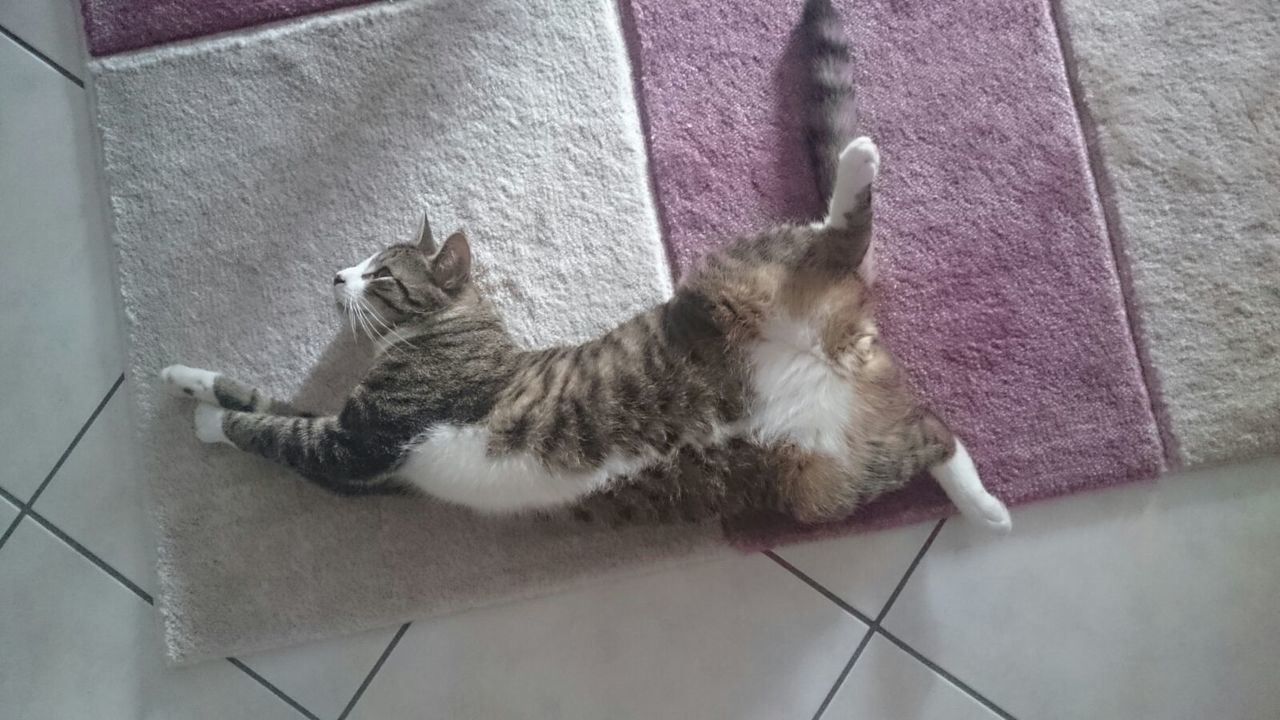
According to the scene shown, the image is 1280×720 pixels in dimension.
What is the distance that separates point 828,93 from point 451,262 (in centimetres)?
62

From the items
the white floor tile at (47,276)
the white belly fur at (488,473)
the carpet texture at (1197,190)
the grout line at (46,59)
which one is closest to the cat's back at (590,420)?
the white belly fur at (488,473)

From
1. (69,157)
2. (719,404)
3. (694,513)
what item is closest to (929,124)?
(719,404)

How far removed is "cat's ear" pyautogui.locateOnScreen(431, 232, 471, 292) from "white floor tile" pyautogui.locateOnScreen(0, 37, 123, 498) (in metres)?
0.58

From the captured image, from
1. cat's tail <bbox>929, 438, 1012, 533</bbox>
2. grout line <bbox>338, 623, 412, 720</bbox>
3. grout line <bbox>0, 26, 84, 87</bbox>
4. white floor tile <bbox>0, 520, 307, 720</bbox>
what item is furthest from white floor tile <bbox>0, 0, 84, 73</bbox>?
cat's tail <bbox>929, 438, 1012, 533</bbox>

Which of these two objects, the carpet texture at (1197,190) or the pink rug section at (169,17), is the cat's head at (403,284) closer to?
the pink rug section at (169,17)

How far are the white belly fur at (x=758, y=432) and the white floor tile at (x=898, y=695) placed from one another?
386mm

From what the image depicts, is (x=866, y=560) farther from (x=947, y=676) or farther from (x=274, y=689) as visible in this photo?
(x=274, y=689)

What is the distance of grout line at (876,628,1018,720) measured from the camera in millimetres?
1269

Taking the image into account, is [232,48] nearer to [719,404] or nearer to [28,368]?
[28,368]

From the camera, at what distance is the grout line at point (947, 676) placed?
1269 mm

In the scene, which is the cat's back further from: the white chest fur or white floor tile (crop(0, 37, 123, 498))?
white floor tile (crop(0, 37, 123, 498))

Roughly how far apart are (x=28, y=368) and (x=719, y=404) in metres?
1.13

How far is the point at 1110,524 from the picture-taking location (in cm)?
128

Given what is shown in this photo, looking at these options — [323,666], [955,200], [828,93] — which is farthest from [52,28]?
[955,200]
